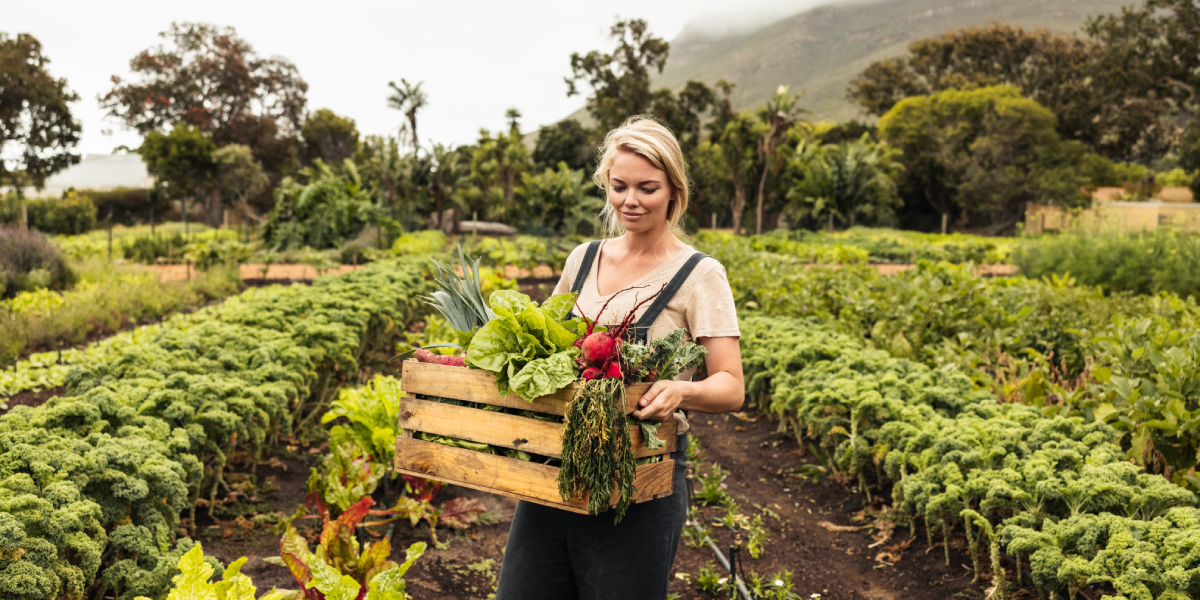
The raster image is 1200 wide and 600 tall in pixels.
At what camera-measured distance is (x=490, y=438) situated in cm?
182

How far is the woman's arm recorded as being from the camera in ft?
5.36

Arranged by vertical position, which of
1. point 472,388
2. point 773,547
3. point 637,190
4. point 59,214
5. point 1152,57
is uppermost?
point 1152,57

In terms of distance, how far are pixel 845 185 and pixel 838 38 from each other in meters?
131

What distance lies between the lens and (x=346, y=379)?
642cm

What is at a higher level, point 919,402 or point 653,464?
point 653,464

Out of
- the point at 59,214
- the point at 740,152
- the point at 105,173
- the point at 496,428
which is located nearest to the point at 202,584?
the point at 496,428

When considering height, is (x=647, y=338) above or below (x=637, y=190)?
below

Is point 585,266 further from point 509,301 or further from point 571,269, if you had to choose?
point 509,301

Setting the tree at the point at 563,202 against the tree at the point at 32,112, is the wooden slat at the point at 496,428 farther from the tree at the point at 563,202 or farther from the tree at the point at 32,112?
the tree at the point at 32,112

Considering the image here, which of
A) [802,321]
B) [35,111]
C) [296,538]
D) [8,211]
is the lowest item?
[296,538]

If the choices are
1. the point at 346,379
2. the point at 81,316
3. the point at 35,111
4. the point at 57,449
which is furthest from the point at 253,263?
the point at 35,111

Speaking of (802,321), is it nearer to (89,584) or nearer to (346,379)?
(346,379)

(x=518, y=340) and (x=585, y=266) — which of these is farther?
(x=585, y=266)

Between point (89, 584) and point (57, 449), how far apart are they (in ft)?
1.95
